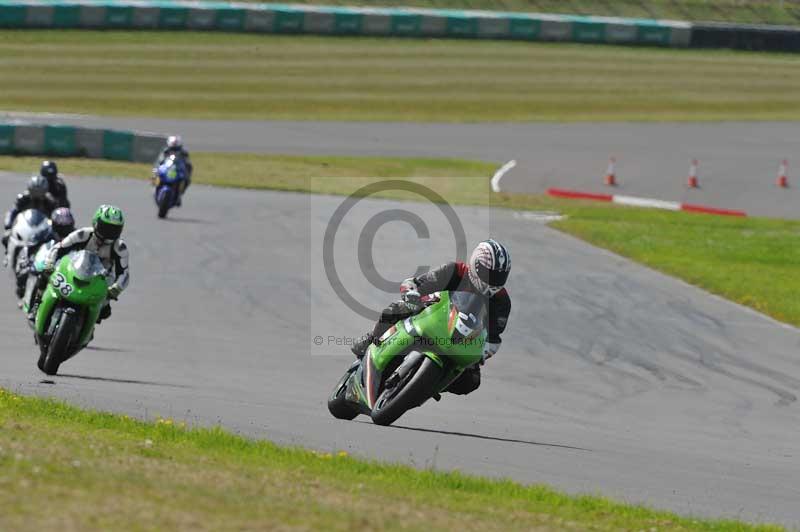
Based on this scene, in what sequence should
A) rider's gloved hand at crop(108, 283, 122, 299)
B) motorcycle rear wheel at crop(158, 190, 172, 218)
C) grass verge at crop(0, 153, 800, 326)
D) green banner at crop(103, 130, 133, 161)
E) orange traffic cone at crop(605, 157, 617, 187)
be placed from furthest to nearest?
orange traffic cone at crop(605, 157, 617, 187) → green banner at crop(103, 130, 133, 161) → motorcycle rear wheel at crop(158, 190, 172, 218) → grass verge at crop(0, 153, 800, 326) → rider's gloved hand at crop(108, 283, 122, 299)

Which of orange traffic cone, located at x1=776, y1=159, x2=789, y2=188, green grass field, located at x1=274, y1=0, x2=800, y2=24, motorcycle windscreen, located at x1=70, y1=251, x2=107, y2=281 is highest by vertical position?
green grass field, located at x1=274, y1=0, x2=800, y2=24

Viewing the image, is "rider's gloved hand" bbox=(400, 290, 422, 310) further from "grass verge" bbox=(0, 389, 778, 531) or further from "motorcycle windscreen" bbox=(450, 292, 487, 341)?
"grass verge" bbox=(0, 389, 778, 531)

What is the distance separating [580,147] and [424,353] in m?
33.1

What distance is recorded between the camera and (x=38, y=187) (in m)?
17.0

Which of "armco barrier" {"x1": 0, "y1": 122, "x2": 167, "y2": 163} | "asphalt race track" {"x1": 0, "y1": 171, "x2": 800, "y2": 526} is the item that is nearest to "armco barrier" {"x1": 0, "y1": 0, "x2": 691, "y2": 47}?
"armco barrier" {"x1": 0, "y1": 122, "x2": 167, "y2": 163}

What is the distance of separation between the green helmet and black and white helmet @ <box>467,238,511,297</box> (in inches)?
173

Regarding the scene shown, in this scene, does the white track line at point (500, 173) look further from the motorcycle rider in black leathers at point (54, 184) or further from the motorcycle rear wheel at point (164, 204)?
the motorcycle rider in black leathers at point (54, 184)

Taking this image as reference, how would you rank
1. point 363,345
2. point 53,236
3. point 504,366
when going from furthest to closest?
point 53,236 < point 504,366 < point 363,345

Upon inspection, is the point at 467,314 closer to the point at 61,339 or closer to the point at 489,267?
the point at 489,267

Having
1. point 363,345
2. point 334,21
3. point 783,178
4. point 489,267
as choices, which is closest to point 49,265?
point 363,345

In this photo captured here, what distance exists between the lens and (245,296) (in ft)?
63.8

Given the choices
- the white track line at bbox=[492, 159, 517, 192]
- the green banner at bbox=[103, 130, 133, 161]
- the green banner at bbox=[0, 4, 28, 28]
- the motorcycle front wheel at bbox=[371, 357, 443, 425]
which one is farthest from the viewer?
the green banner at bbox=[0, 4, 28, 28]

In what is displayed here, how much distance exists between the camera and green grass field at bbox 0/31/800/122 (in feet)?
158

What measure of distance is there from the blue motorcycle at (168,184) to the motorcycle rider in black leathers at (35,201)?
347 inches
